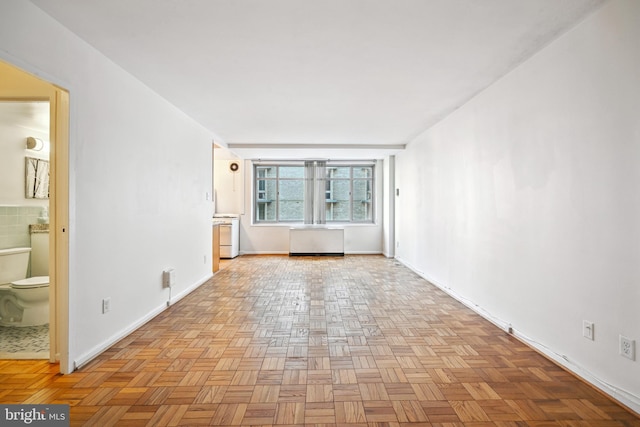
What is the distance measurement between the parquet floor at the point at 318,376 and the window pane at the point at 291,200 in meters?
4.79

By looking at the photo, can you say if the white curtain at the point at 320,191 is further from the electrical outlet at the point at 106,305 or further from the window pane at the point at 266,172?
the electrical outlet at the point at 106,305

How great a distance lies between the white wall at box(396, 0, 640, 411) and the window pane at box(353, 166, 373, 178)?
4.48m

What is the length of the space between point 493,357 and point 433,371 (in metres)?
0.55

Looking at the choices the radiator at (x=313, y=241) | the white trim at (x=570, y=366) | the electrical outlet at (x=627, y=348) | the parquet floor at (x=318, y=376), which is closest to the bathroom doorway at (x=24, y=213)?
the parquet floor at (x=318, y=376)

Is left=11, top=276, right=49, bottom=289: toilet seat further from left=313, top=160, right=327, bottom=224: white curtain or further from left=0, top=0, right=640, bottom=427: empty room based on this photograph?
left=313, top=160, right=327, bottom=224: white curtain

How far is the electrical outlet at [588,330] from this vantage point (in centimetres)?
206

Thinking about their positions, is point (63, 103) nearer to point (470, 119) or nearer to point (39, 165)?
point (39, 165)

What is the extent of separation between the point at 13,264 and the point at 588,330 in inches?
190

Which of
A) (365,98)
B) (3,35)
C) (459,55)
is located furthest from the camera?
(365,98)

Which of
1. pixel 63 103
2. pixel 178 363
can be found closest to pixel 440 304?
pixel 178 363

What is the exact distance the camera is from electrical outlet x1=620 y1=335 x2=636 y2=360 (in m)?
1.79

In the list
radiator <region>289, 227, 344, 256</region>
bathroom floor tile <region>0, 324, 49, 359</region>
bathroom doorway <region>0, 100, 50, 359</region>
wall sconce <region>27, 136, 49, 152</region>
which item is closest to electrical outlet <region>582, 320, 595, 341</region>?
bathroom floor tile <region>0, 324, 49, 359</region>

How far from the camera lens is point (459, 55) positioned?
8.56 ft
